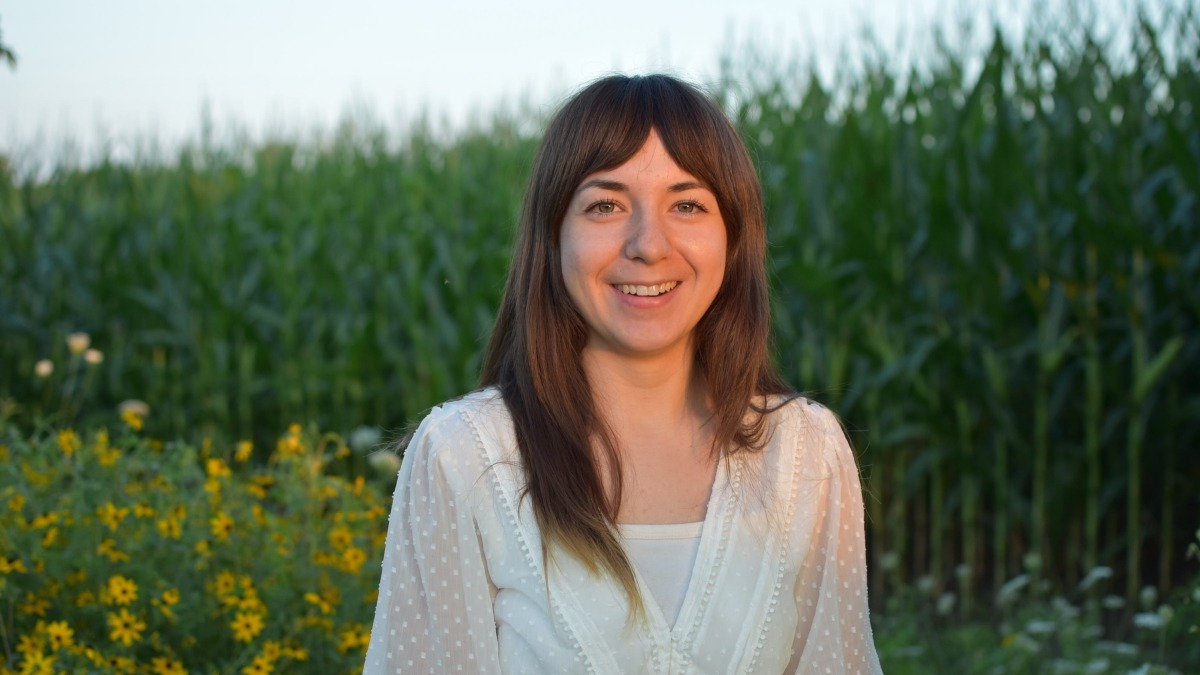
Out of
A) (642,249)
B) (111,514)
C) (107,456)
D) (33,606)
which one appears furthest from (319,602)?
(642,249)

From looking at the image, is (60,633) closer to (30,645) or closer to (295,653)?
(30,645)

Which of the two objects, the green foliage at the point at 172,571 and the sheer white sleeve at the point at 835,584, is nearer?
the sheer white sleeve at the point at 835,584

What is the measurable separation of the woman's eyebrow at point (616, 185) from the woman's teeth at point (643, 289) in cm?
14

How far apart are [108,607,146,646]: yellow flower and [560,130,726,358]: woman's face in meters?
1.26

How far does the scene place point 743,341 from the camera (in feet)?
6.66

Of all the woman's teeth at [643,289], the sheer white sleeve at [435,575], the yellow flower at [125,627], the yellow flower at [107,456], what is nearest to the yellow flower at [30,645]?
the yellow flower at [125,627]

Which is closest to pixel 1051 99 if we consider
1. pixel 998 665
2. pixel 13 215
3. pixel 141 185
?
pixel 998 665

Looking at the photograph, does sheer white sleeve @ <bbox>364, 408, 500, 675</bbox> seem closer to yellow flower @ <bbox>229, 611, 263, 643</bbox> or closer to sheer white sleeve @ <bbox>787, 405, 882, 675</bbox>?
sheer white sleeve @ <bbox>787, 405, 882, 675</bbox>

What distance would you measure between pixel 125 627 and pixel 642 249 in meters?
1.47

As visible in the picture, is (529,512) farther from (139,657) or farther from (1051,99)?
(1051,99)

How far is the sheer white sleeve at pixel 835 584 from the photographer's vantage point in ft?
6.14

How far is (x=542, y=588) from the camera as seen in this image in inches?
69.7

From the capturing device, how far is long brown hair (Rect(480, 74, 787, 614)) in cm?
181

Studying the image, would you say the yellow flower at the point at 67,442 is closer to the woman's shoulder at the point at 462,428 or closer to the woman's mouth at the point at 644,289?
the woman's shoulder at the point at 462,428
